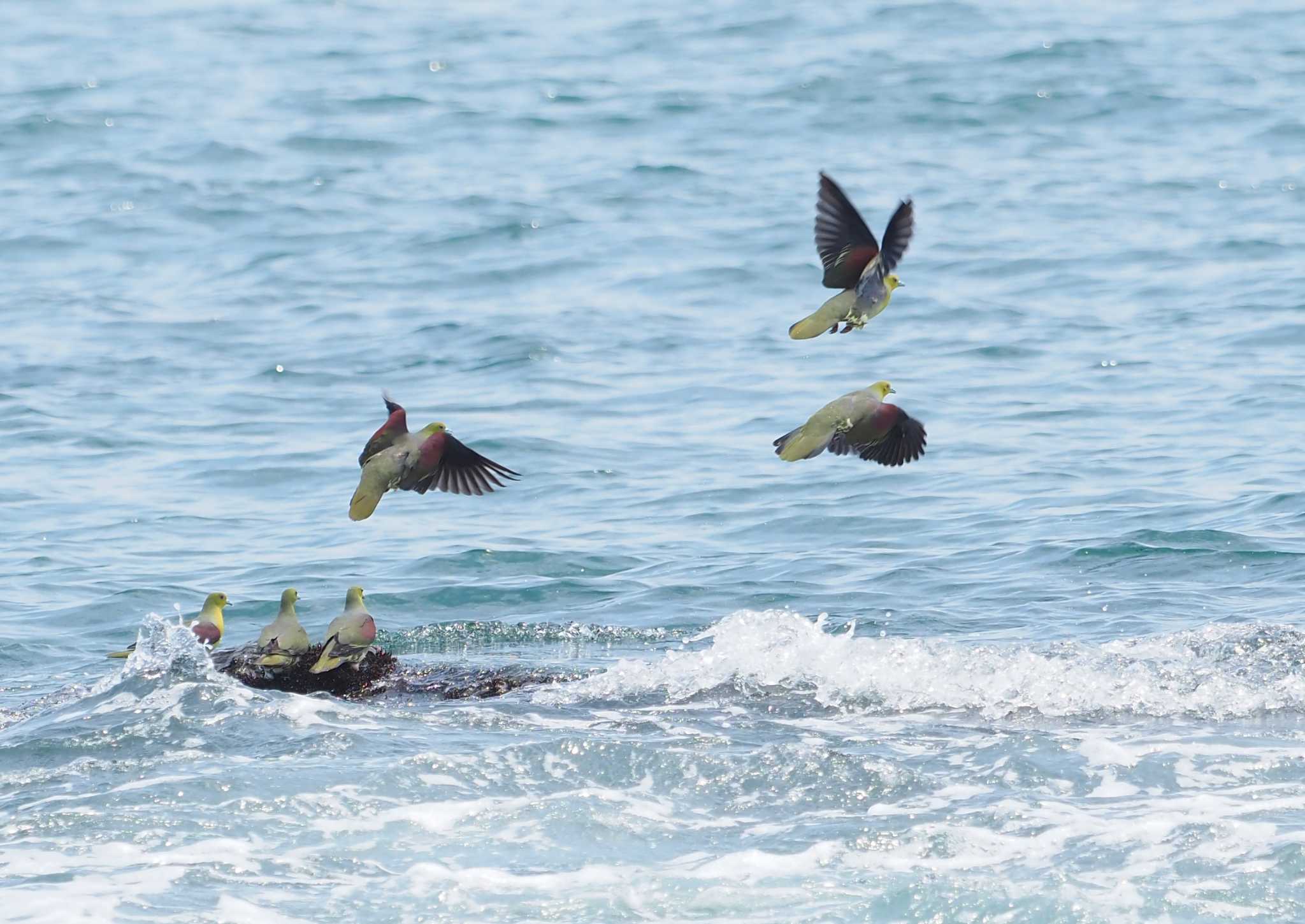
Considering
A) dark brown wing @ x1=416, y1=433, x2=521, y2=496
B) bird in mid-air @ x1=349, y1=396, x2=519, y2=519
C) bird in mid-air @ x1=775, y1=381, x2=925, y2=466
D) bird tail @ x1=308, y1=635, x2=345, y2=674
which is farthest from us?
bird tail @ x1=308, y1=635, x2=345, y2=674

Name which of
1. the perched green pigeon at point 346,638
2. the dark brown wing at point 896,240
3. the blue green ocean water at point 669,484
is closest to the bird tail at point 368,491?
the blue green ocean water at point 669,484

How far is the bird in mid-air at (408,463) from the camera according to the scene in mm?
6184

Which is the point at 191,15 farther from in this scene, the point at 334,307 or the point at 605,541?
the point at 605,541

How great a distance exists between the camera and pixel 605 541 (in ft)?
35.1

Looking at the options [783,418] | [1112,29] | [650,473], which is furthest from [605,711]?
[1112,29]

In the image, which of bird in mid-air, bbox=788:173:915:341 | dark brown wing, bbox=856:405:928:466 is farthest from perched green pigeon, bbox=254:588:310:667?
bird in mid-air, bbox=788:173:915:341

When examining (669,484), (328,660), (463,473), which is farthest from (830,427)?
(669,484)

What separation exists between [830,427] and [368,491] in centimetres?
162

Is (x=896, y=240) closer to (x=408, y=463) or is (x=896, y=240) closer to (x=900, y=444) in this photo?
(x=900, y=444)

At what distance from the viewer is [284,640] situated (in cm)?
738

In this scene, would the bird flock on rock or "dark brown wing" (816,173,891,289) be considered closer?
the bird flock on rock

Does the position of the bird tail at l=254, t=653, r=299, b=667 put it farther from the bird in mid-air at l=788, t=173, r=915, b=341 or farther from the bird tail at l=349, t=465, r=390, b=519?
the bird in mid-air at l=788, t=173, r=915, b=341

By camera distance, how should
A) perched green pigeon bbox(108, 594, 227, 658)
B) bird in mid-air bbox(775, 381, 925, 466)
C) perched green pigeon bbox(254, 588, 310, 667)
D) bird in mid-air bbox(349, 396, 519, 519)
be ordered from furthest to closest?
1. perched green pigeon bbox(108, 594, 227, 658)
2. perched green pigeon bbox(254, 588, 310, 667)
3. bird in mid-air bbox(775, 381, 925, 466)
4. bird in mid-air bbox(349, 396, 519, 519)

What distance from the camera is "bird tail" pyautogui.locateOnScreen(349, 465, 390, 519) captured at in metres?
5.96
